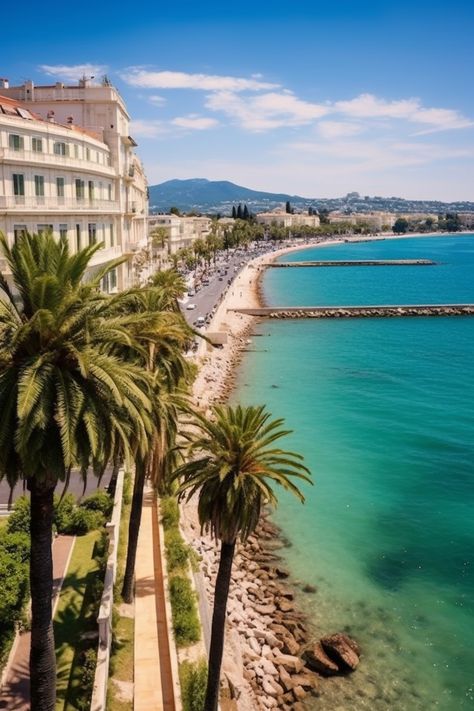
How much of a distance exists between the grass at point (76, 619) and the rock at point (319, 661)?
8022 mm

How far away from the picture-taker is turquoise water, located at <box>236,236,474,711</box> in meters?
23.3

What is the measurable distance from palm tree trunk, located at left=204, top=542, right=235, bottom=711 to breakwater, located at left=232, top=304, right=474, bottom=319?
82727mm

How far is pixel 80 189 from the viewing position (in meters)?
36.8

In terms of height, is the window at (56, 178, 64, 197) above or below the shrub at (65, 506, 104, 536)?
above

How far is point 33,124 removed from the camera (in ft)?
105

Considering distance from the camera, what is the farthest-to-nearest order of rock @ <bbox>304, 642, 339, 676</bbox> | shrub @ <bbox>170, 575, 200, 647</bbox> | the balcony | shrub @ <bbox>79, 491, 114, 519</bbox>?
1. the balcony
2. shrub @ <bbox>79, 491, 114, 519</bbox>
3. rock @ <bbox>304, 642, 339, 676</bbox>
4. shrub @ <bbox>170, 575, 200, 647</bbox>

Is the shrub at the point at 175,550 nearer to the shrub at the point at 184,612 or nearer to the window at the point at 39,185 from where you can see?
the shrub at the point at 184,612

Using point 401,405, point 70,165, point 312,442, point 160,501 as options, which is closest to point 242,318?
point 401,405

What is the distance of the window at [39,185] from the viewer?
3272 cm

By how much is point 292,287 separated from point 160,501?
115 m

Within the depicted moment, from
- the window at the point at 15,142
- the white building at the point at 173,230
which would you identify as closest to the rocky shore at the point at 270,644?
the window at the point at 15,142

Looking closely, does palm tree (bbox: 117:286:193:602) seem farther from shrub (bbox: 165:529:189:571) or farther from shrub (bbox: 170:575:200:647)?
shrub (bbox: 165:529:189:571)

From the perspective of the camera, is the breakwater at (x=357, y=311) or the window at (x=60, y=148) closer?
the window at (x=60, y=148)

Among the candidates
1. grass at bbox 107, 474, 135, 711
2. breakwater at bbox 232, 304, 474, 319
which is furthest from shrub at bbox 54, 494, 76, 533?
breakwater at bbox 232, 304, 474, 319
